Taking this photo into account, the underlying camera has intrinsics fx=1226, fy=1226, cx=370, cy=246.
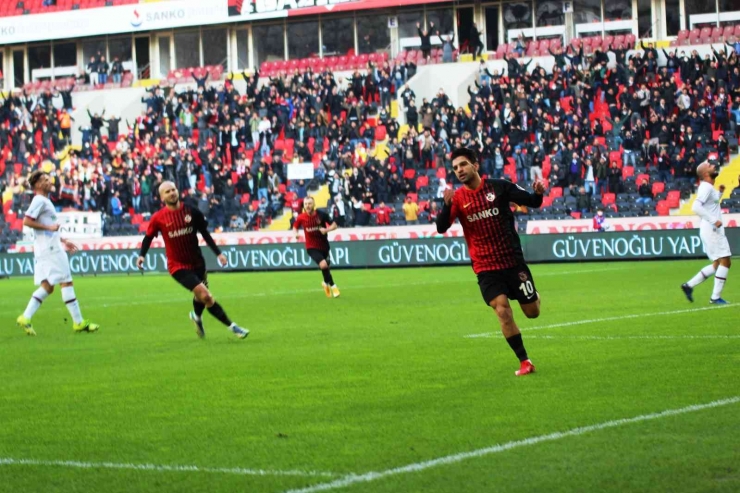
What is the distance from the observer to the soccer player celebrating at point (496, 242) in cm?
1073

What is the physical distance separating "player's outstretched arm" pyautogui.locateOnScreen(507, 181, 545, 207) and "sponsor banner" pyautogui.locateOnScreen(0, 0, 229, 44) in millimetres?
46048

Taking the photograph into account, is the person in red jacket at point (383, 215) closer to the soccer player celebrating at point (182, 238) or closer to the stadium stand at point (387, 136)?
the stadium stand at point (387, 136)

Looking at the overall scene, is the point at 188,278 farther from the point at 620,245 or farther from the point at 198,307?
the point at 620,245

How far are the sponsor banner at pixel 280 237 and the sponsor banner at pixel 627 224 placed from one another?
262 cm

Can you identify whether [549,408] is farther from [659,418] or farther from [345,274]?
[345,274]

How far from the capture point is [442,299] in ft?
72.6

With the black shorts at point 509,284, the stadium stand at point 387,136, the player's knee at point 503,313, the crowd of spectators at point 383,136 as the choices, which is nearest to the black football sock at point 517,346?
the player's knee at point 503,313

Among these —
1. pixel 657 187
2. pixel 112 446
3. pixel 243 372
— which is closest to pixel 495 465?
pixel 112 446

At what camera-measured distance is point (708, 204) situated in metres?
18.1

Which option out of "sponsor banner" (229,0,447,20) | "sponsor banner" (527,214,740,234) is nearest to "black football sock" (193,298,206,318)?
"sponsor banner" (527,214,740,234)

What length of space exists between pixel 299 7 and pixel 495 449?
158ft

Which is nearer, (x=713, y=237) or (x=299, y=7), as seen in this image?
(x=713, y=237)

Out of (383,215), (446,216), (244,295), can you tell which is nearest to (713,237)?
(446,216)

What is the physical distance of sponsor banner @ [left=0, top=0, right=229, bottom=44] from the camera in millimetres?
55688
